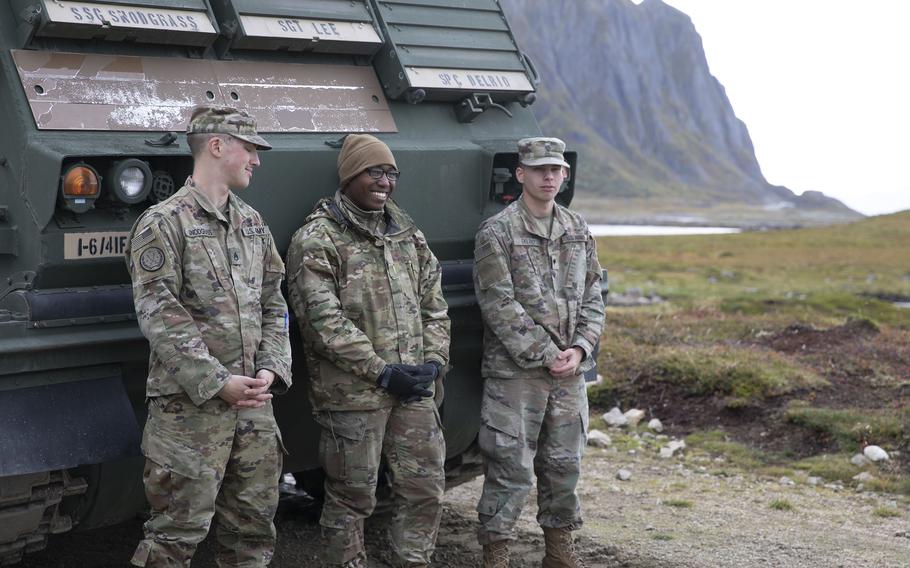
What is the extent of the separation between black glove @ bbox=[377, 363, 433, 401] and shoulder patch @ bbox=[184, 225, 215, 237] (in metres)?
0.89

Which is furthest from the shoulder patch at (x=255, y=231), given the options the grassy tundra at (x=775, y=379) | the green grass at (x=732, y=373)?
the green grass at (x=732, y=373)

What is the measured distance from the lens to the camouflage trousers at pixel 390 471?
4.88 m

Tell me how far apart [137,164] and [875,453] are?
17.6ft

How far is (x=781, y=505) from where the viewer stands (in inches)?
278

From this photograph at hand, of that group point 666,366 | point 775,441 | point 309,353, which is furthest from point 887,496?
point 309,353

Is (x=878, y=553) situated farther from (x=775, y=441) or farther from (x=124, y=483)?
(x=124, y=483)

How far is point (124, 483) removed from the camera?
4586 millimetres

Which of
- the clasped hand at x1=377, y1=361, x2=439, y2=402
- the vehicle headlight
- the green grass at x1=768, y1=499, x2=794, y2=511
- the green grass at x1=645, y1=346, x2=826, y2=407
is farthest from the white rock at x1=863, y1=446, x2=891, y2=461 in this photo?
the vehicle headlight

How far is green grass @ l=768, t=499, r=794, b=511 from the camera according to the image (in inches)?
277

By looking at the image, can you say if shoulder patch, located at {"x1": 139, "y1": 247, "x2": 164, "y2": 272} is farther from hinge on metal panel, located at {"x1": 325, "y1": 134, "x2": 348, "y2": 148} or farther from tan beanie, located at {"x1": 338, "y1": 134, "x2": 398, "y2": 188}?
hinge on metal panel, located at {"x1": 325, "y1": 134, "x2": 348, "y2": 148}

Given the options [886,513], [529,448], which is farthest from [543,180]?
[886,513]

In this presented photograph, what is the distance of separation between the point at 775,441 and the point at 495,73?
384 cm

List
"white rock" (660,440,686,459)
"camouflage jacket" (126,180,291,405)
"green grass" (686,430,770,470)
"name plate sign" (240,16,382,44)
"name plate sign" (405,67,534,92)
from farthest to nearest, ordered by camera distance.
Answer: "white rock" (660,440,686,459), "green grass" (686,430,770,470), "name plate sign" (405,67,534,92), "name plate sign" (240,16,382,44), "camouflage jacket" (126,180,291,405)

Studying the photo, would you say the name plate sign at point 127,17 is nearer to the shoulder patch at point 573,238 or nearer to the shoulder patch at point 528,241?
the shoulder patch at point 528,241
